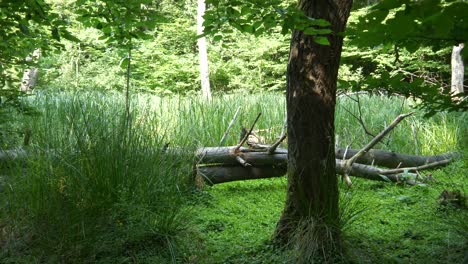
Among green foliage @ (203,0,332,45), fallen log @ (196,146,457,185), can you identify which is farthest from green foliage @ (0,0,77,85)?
fallen log @ (196,146,457,185)

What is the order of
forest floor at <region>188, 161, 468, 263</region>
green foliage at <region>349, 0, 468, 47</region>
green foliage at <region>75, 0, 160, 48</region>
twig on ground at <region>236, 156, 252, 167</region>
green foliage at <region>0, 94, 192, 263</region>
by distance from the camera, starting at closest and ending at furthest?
green foliage at <region>349, 0, 468, 47</region>, green foliage at <region>0, 94, 192, 263</region>, forest floor at <region>188, 161, 468, 263</region>, green foliage at <region>75, 0, 160, 48</region>, twig on ground at <region>236, 156, 252, 167</region>

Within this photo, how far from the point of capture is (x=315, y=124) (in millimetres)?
2387

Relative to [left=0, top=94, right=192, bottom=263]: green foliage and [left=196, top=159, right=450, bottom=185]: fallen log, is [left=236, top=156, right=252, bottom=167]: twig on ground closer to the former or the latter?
[left=196, top=159, right=450, bottom=185]: fallen log

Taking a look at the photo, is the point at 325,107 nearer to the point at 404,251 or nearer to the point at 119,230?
the point at 404,251

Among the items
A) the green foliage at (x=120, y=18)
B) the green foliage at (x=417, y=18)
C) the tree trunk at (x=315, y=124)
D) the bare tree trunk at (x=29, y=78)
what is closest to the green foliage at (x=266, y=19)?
the tree trunk at (x=315, y=124)

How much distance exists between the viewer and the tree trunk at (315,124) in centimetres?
235

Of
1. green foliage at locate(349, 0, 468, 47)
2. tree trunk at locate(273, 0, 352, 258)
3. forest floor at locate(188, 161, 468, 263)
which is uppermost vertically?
green foliage at locate(349, 0, 468, 47)

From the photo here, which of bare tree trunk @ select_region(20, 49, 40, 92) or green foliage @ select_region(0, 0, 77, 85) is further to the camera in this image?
bare tree trunk @ select_region(20, 49, 40, 92)

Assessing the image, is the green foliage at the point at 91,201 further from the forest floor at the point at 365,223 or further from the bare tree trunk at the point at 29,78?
the bare tree trunk at the point at 29,78

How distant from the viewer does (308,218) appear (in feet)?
7.80

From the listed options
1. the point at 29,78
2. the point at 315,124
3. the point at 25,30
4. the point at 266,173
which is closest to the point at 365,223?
the point at 315,124

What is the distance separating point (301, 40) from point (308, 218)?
3.14 ft

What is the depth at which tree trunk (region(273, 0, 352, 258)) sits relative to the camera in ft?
7.72

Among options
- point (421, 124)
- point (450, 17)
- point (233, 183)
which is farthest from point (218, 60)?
point (450, 17)
